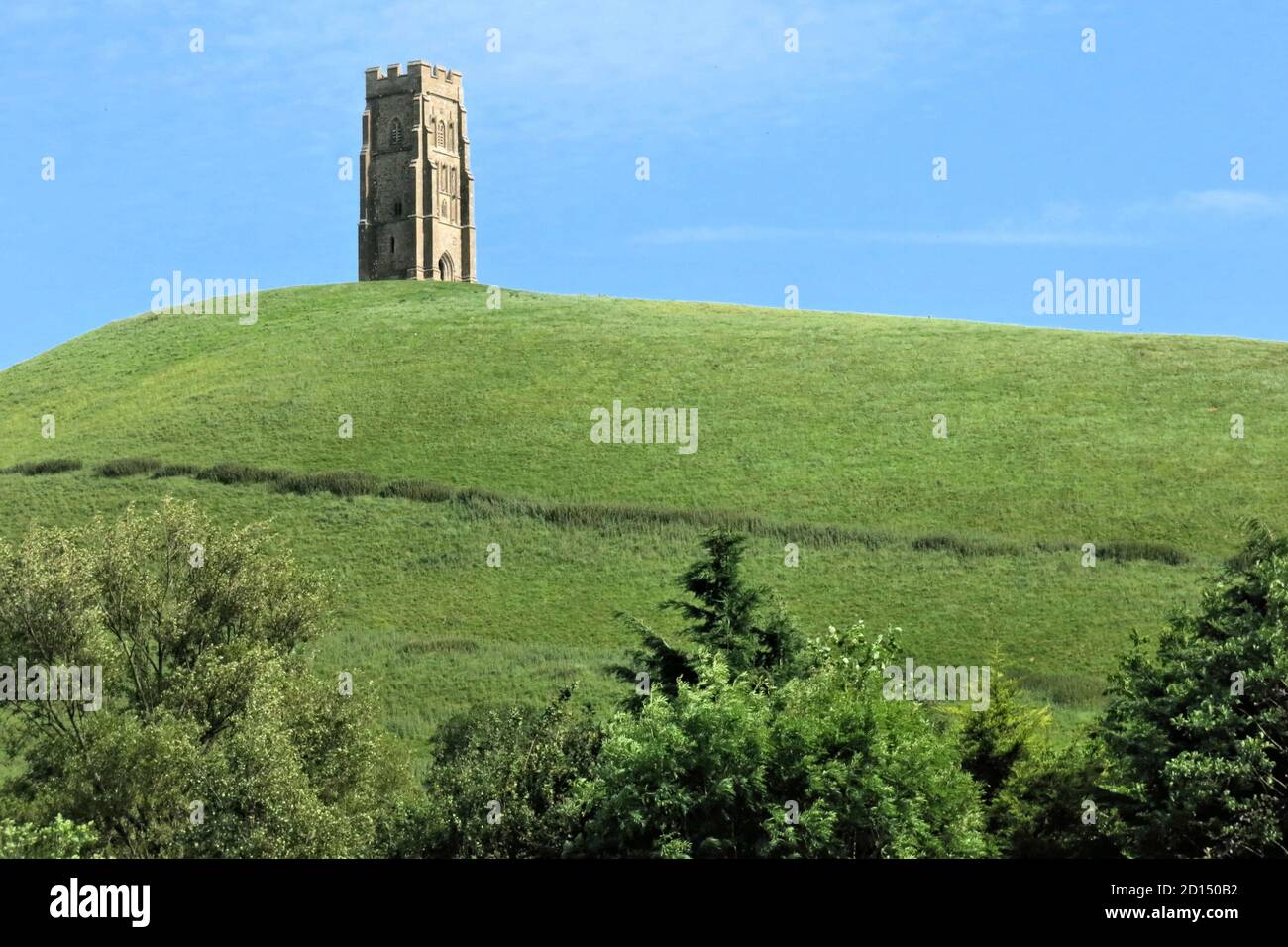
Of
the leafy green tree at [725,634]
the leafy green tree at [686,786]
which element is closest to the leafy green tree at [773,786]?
the leafy green tree at [686,786]

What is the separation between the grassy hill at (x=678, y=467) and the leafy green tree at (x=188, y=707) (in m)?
13.0

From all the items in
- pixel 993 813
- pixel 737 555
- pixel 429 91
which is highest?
pixel 429 91

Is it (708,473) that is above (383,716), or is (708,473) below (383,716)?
above

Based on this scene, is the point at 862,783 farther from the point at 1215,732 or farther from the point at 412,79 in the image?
the point at 412,79

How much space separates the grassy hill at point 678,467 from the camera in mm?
66438

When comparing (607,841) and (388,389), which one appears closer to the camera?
(607,841)

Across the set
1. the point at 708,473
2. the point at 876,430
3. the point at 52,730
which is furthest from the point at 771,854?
the point at 876,430

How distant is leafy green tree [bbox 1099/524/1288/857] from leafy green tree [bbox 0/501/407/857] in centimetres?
1767

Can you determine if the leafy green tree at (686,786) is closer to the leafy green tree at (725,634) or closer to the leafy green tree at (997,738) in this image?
the leafy green tree at (725,634)

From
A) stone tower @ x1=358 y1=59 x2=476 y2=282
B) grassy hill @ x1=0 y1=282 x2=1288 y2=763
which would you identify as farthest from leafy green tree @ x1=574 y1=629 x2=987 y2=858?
stone tower @ x1=358 y1=59 x2=476 y2=282

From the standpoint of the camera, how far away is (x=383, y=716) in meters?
58.2

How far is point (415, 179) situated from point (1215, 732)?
144507mm
